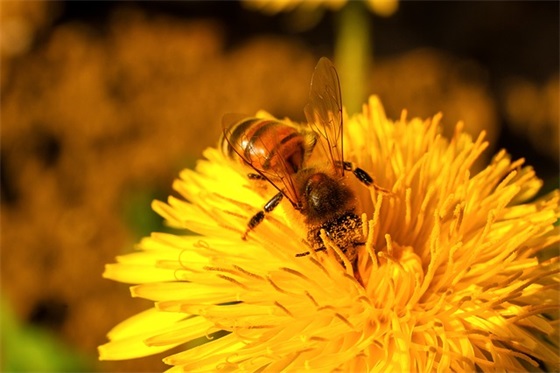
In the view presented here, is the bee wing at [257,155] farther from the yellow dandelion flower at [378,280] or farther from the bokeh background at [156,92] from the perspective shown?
the bokeh background at [156,92]

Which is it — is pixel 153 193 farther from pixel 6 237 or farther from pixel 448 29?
pixel 448 29

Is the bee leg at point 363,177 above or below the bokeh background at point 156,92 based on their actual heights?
below

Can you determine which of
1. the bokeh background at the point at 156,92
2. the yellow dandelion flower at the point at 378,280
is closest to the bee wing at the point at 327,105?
the yellow dandelion flower at the point at 378,280

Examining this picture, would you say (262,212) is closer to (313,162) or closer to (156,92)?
(313,162)

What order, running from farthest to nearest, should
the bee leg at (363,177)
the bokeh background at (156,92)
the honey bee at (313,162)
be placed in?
1. the bokeh background at (156,92)
2. the bee leg at (363,177)
3. the honey bee at (313,162)

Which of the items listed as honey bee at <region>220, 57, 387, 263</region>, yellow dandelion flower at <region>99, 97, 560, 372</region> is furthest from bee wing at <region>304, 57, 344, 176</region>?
yellow dandelion flower at <region>99, 97, 560, 372</region>

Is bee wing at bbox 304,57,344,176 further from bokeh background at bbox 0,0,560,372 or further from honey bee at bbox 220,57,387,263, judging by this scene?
bokeh background at bbox 0,0,560,372

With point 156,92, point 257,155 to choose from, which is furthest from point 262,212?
point 156,92

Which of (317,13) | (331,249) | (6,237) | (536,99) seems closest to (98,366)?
(6,237)
